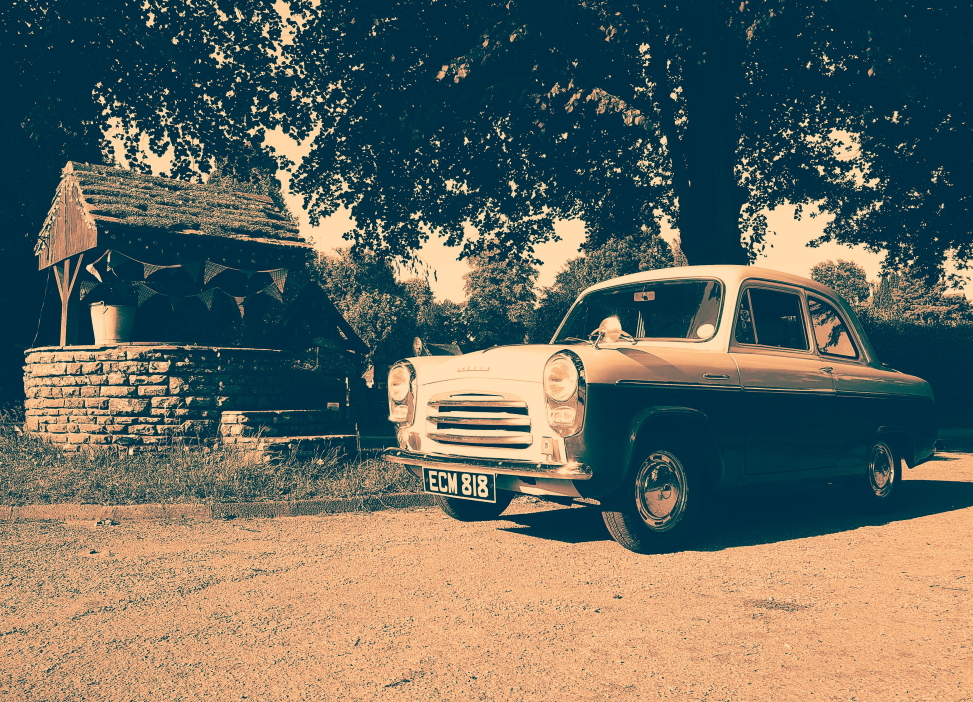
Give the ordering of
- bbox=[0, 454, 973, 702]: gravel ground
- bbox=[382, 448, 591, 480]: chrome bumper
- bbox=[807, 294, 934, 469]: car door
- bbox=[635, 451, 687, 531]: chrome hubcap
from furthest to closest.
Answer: bbox=[807, 294, 934, 469]: car door
bbox=[635, 451, 687, 531]: chrome hubcap
bbox=[382, 448, 591, 480]: chrome bumper
bbox=[0, 454, 973, 702]: gravel ground

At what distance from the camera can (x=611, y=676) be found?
10.8ft

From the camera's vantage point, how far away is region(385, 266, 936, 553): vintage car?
5.46 m

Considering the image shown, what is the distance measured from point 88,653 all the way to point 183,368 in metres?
7.16

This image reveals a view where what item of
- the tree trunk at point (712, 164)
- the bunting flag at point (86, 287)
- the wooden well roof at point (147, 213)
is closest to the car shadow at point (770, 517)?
the tree trunk at point (712, 164)

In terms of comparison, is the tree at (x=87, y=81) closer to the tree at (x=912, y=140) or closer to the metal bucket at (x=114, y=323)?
the metal bucket at (x=114, y=323)

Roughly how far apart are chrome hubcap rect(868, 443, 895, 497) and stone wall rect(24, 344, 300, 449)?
7.15 meters

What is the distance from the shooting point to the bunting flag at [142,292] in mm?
11523

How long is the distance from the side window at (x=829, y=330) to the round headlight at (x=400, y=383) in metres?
3.38

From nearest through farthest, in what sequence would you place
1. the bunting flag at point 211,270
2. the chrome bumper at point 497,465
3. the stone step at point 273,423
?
the chrome bumper at point 497,465
the stone step at point 273,423
the bunting flag at point 211,270

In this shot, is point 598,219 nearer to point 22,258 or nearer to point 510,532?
point 22,258

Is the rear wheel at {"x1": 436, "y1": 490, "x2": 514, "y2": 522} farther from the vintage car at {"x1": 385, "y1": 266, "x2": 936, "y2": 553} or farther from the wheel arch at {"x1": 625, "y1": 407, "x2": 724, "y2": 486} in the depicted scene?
the wheel arch at {"x1": 625, "y1": 407, "x2": 724, "y2": 486}

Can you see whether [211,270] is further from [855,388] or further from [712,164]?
[712,164]

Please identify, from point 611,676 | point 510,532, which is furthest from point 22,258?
point 611,676

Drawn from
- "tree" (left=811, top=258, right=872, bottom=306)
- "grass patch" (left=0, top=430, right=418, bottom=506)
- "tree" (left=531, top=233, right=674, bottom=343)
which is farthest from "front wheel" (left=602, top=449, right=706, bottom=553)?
"tree" (left=811, top=258, right=872, bottom=306)
